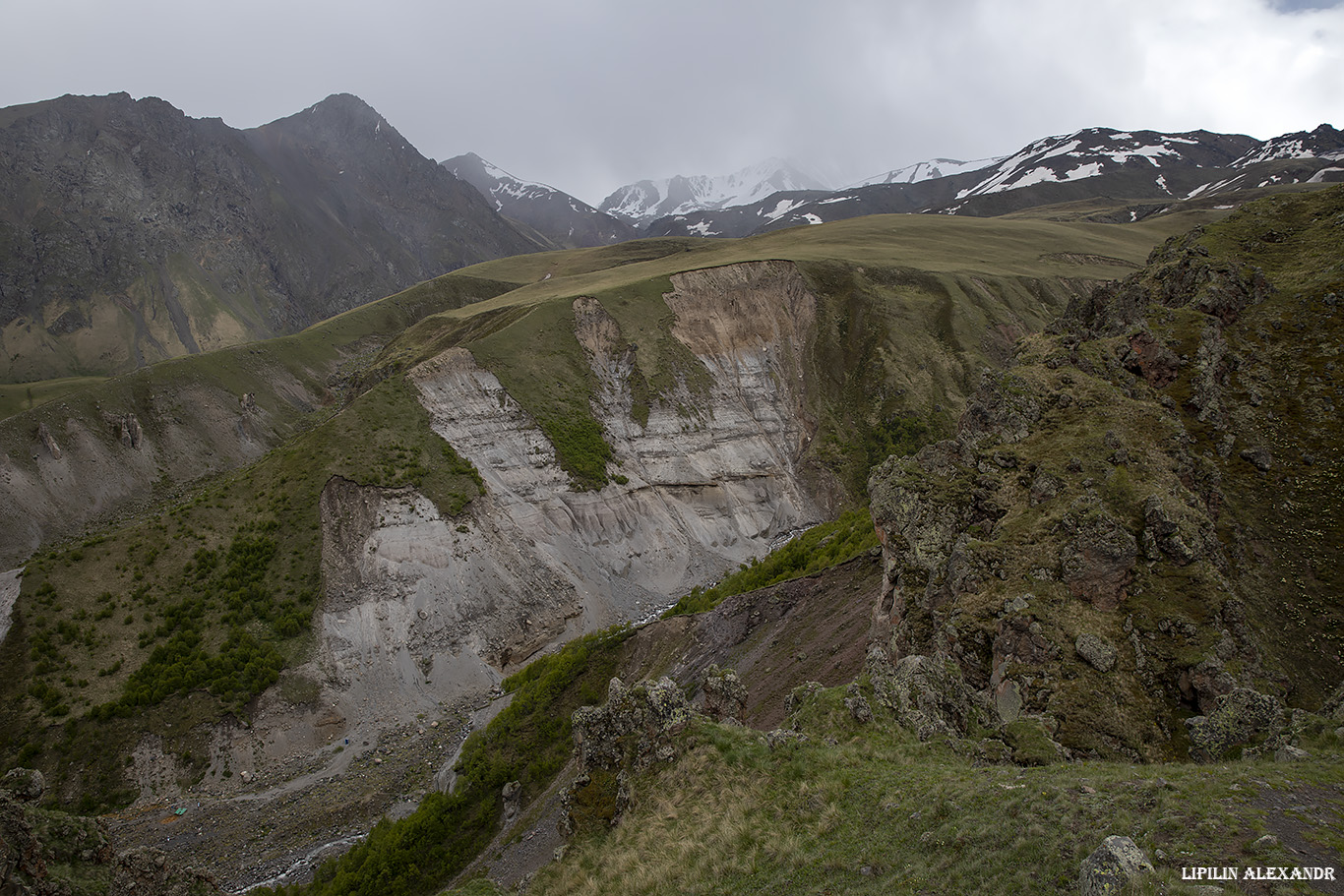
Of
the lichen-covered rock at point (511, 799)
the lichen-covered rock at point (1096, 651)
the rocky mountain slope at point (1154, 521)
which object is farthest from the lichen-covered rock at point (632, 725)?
the lichen-covered rock at point (1096, 651)

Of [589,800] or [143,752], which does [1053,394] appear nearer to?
[589,800]

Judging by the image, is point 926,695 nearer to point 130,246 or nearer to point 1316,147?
point 130,246

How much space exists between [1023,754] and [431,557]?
38.4 m

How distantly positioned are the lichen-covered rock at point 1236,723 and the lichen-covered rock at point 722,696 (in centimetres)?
1137

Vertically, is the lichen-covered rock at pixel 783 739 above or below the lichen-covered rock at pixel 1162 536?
below

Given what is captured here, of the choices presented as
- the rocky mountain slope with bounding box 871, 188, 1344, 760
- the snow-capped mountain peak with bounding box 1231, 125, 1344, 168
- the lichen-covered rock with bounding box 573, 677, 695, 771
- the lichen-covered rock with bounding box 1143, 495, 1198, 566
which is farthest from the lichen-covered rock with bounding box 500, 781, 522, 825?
the snow-capped mountain peak with bounding box 1231, 125, 1344, 168

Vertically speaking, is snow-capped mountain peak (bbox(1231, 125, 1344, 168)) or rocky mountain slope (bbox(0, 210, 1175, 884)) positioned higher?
snow-capped mountain peak (bbox(1231, 125, 1344, 168))

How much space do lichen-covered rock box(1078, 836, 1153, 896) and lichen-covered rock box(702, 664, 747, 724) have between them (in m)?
12.7

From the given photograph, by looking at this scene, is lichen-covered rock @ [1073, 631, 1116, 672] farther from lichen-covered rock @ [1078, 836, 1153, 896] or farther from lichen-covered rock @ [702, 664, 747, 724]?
lichen-covered rock @ [702, 664, 747, 724]

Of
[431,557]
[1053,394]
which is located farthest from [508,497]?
[1053,394]

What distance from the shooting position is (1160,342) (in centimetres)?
2494

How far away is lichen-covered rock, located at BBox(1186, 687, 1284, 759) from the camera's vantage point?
42.3ft

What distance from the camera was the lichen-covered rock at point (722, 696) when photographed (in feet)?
64.3

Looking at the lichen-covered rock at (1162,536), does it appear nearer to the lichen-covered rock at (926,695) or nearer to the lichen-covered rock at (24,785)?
the lichen-covered rock at (926,695)
